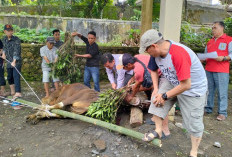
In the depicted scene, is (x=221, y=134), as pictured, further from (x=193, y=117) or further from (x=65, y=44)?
(x=65, y=44)

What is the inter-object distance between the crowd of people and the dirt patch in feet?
1.23

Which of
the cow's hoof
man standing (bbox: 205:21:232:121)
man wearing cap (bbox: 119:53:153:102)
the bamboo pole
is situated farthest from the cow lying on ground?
man standing (bbox: 205:21:232:121)

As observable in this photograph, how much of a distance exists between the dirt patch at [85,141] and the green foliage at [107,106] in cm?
25

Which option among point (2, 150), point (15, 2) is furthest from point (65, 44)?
point (15, 2)

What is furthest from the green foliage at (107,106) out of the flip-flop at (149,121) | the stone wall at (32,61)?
the stone wall at (32,61)

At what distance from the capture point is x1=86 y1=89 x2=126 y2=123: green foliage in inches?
158

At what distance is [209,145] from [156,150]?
3.49 ft

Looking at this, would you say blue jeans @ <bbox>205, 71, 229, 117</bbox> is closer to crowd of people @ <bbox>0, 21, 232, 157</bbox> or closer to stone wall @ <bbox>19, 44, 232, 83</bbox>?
crowd of people @ <bbox>0, 21, 232, 157</bbox>

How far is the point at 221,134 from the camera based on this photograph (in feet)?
14.1

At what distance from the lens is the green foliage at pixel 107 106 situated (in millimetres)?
4020

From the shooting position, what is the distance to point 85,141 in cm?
365

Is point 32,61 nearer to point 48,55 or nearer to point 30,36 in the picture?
point 30,36

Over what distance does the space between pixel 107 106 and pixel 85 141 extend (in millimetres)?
786

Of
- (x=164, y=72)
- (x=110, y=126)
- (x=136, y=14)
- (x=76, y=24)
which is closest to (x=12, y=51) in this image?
(x=110, y=126)
